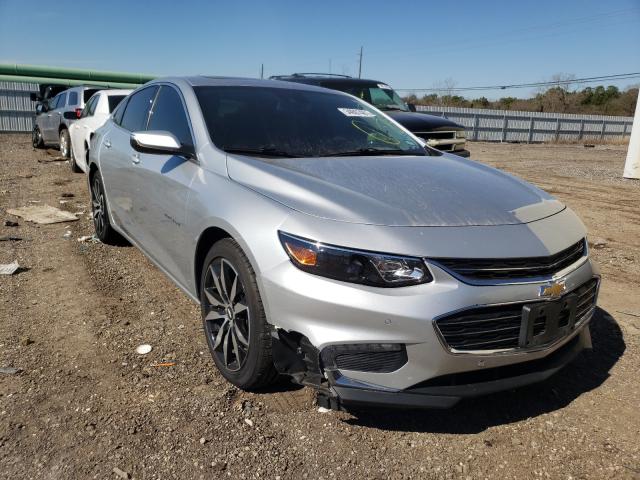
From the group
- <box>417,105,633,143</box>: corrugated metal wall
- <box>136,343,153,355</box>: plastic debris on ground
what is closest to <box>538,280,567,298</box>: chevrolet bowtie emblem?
<box>136,343,153,355</box>: plastic debris on ground

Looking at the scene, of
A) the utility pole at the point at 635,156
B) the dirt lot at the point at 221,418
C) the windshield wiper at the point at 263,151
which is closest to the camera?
the dirt lot at the point at 221,418

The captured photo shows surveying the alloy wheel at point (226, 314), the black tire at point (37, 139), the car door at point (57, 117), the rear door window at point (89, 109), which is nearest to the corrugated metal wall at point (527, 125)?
the black tire at point (37, 139)

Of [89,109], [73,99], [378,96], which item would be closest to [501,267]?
[378,96]

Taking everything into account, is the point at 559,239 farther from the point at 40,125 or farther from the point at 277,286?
the point at 40,125

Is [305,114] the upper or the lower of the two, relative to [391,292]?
upper

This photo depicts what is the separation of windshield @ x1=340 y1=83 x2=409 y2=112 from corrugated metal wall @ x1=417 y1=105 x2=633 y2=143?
16264 millimetres

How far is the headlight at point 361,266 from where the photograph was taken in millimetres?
2164

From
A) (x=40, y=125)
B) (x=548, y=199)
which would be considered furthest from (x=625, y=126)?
(x=548, y=199)

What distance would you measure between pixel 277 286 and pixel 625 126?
125 ft

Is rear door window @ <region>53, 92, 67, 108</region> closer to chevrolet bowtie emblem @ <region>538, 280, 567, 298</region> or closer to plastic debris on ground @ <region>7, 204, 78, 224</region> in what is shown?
plastic debris on ground @ <region>7, 204, 78, 224</region>

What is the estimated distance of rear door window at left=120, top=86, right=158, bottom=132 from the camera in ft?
14.0

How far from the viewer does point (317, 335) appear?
2.20 metres

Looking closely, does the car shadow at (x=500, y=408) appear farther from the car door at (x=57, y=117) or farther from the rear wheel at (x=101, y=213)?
the car door at (x=57, y=117)

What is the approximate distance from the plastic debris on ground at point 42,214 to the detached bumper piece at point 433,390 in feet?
18.0
